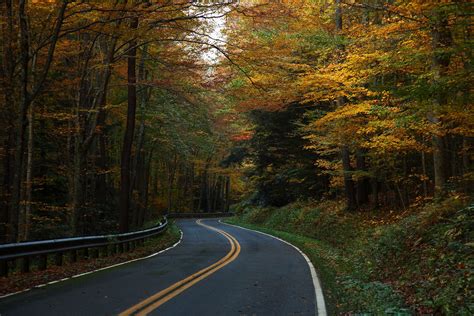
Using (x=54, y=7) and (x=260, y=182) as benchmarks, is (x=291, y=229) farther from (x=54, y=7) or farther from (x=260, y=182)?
(x=54, y=7)

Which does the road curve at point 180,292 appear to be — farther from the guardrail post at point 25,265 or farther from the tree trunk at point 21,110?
the tree trunk at point 21,110

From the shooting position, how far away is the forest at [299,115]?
9852 millimetres

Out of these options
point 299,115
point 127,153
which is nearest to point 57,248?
point 127,153

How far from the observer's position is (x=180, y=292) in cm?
840

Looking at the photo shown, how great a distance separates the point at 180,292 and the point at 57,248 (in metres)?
5.36

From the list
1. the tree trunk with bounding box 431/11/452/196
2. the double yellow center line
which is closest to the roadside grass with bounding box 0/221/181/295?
the double yellow center line

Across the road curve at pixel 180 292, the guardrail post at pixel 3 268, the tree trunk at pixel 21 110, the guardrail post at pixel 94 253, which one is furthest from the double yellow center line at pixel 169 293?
the tree trunk at pixel 21 110

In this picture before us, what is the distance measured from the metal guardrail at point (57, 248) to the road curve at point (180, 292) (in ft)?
5.22

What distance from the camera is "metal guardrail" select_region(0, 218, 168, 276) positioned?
10.1 metres

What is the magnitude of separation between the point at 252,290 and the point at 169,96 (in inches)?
740

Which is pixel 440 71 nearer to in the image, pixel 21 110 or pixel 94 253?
pixel 21 110

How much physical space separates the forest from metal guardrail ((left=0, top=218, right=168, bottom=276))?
1.37m

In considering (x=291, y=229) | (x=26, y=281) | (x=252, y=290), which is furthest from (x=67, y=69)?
(x=291, y=229)

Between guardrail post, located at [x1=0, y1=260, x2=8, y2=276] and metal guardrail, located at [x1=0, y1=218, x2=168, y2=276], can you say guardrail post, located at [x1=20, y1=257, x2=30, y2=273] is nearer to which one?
metal guardrail, located at [x1=0, y1=218, x2=168, y2=276]
